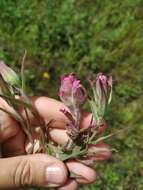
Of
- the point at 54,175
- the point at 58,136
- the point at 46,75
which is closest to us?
the point at 54,175

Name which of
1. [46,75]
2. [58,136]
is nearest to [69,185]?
[58,136]

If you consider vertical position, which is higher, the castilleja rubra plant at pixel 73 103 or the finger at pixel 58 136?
the castilleja rubra plant at pixel 73 103

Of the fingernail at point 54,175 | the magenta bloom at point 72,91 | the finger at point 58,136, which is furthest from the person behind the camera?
the finger at point 58,136

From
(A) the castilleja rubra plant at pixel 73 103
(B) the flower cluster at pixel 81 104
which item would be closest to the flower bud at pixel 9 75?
(A) the castilleja rubra plant at pixel 73 103

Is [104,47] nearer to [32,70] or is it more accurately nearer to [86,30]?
[86,30]

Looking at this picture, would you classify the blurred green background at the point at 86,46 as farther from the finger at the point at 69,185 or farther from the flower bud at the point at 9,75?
the flower bud at the point at 9,75

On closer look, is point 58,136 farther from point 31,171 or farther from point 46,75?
point 46,75
